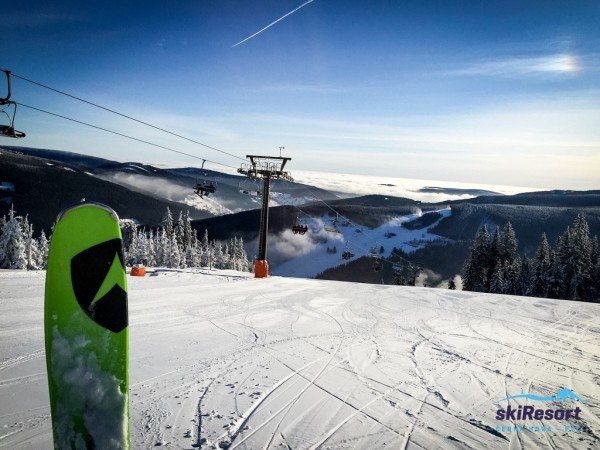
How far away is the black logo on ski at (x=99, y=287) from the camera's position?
2.73 meters

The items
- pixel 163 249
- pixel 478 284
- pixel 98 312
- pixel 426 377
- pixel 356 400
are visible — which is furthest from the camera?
pixel 163 249

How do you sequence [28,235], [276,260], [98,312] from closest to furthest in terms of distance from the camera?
[98,312], [28,235], [276,260]

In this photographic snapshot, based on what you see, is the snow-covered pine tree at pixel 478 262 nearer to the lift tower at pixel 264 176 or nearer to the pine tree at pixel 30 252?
the lift tower at pixel 264 176

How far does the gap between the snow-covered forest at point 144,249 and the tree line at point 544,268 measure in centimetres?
4887

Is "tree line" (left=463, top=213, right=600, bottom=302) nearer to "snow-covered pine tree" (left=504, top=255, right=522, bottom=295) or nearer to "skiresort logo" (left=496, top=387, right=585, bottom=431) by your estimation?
"snow-covered pine tree" (left=504, top=255, right=522, bottom=295)

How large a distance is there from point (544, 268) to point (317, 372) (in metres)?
45.1

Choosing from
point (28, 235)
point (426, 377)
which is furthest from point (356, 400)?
point (28, 235)

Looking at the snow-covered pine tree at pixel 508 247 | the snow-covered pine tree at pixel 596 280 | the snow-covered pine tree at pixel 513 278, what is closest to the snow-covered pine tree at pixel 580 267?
the snow-covered pine tree at pixel 596 280

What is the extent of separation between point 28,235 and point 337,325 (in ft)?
167

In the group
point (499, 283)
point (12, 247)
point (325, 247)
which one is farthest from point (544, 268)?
point (325, 247)

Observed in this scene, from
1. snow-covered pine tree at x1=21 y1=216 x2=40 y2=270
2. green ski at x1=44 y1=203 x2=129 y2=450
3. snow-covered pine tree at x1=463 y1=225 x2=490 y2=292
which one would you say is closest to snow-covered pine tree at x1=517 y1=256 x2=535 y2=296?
snow-covered pine tree at x1=463 y1=225 x2=490 y2=292

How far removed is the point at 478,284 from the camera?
46.9m

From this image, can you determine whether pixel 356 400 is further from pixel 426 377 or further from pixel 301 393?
pixel 426 377

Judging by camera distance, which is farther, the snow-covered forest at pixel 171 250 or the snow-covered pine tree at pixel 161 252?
the snow-covered pine tree at pixel 161 252
